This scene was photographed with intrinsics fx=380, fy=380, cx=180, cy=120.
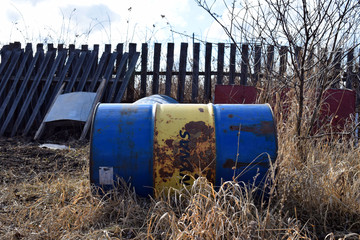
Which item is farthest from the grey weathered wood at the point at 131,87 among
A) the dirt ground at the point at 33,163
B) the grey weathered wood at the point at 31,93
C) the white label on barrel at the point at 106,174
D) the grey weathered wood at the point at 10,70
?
the white label on barrel at the point at 106,174

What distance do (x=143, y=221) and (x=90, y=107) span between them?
14.0ft

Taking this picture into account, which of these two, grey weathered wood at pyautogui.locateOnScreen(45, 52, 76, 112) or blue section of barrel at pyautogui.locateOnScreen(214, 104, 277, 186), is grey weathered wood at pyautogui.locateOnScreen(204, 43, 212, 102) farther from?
blue section of barrel at pyautogui.locateOnScreen(214, 104, 277, 186)

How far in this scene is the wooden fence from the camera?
712cm

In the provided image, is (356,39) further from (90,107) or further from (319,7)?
(90,107)

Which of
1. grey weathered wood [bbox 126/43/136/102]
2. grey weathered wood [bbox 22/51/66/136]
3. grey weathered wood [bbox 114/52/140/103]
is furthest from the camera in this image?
grey weathered wood [bbox 126/43/136/102]

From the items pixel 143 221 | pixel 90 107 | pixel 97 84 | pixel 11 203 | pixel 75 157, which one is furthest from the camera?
pixel 97 84

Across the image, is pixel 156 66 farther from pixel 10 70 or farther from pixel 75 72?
pixel 10 70

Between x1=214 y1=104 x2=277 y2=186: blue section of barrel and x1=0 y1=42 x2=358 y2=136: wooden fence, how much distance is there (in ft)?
14.2

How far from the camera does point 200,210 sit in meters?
2.03

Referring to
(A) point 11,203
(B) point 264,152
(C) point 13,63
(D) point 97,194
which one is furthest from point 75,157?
(C) point 13,63

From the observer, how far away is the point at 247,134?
2.69 metres

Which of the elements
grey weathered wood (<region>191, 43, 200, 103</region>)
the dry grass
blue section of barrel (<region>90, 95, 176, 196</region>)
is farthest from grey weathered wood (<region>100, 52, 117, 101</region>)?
blue section of barrel (<region>90, 95, 176, 196</region>)

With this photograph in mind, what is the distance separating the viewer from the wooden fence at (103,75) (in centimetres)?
712

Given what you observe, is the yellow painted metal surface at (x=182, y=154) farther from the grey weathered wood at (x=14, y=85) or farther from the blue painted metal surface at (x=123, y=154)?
the grey weathered wood at (x=14, y=85)
